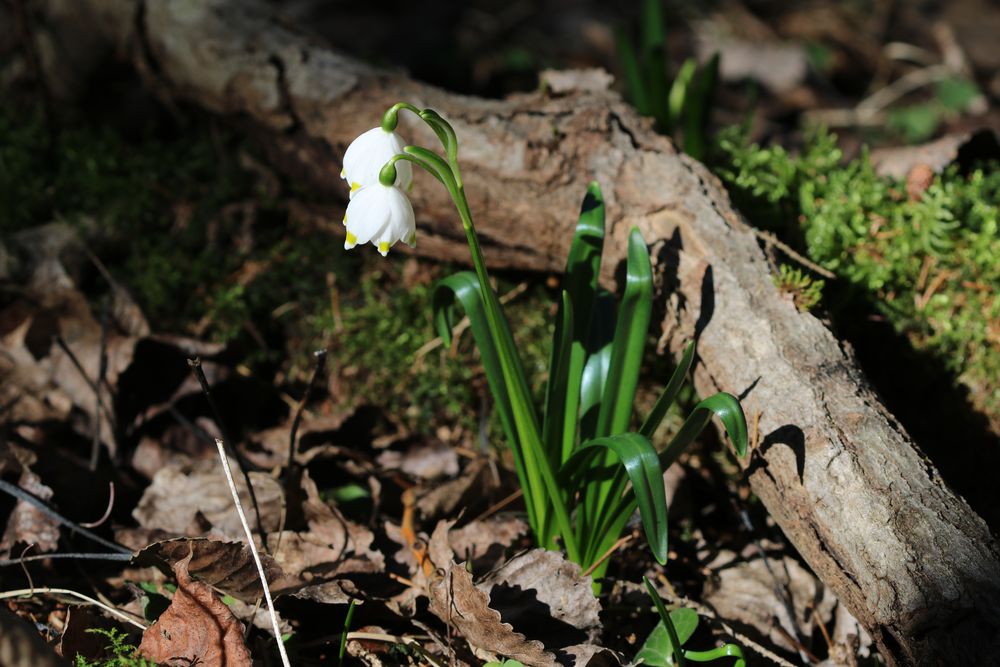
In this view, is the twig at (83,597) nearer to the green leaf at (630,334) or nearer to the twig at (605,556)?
the twig at (605,556)

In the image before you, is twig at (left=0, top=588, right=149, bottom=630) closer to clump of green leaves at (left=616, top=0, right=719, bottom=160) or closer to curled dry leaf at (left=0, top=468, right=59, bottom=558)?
curled dry leaf at (left=0, top=468, right=59, bottom=558)

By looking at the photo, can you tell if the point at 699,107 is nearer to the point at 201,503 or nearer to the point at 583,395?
the point at 583,395

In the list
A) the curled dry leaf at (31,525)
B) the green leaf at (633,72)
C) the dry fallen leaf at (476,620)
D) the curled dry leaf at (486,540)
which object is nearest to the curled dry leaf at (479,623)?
the dry fallen leaf at (476,620)

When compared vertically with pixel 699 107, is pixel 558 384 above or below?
below

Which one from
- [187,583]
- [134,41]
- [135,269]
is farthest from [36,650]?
[134,41]

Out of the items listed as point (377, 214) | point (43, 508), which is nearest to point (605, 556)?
point (377, 214)

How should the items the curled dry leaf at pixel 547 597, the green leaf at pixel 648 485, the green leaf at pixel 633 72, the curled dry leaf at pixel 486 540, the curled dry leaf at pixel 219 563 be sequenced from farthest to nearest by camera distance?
the green leaf at pixel 633 72
the curled dry leaf at pixel 486 540
the curled dry leaf at pixel 547 597
the curled dry leaf at pixel 219 563
the green leaf at pixel 648 485
